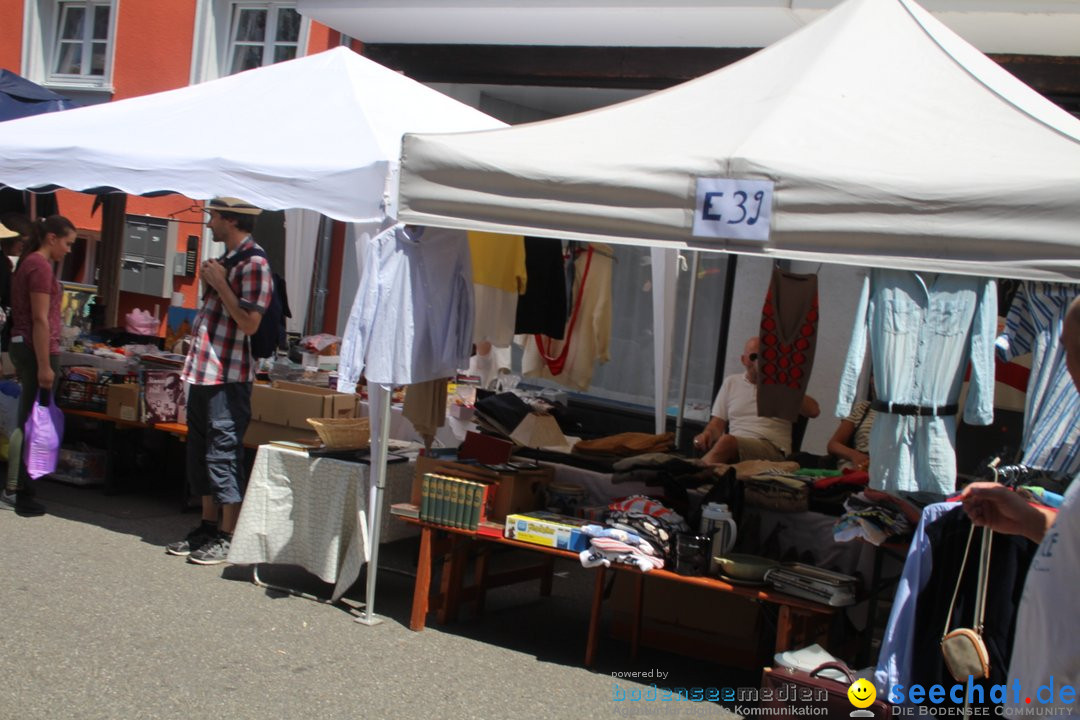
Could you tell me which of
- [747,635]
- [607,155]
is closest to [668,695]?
[747,635]

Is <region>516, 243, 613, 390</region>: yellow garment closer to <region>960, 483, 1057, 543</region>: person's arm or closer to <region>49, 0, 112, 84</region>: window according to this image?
<region>960, 483, 1057, 543</region>: person's arm

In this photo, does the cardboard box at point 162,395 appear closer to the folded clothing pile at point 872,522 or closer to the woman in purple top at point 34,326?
the woman in purple top at point 34,326

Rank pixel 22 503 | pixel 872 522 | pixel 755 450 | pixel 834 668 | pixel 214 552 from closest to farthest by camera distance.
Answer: pixel 834 668, pixel 872 522, pixel 214 552, pixel 755 450, pixel 22 503

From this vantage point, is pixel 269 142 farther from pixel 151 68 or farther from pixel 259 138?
pixel 151 68

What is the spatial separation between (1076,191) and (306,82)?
15.6 ft

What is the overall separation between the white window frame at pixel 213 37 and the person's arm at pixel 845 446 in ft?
29.3

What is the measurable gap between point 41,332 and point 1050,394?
18.6 feet

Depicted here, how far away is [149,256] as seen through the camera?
12.6 m

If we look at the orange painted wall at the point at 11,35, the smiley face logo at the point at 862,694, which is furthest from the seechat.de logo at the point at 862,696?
the orange painted wall at the point at 11,35

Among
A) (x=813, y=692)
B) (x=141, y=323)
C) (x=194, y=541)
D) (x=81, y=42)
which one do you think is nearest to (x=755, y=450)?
(x=813, y=692)

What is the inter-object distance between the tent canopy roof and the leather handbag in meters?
2.87

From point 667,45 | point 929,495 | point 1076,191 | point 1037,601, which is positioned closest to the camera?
point 1037,601

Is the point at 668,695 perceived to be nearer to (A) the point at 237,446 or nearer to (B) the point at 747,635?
(B) the point at 747,635

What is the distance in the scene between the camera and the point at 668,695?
4965 millimetres
